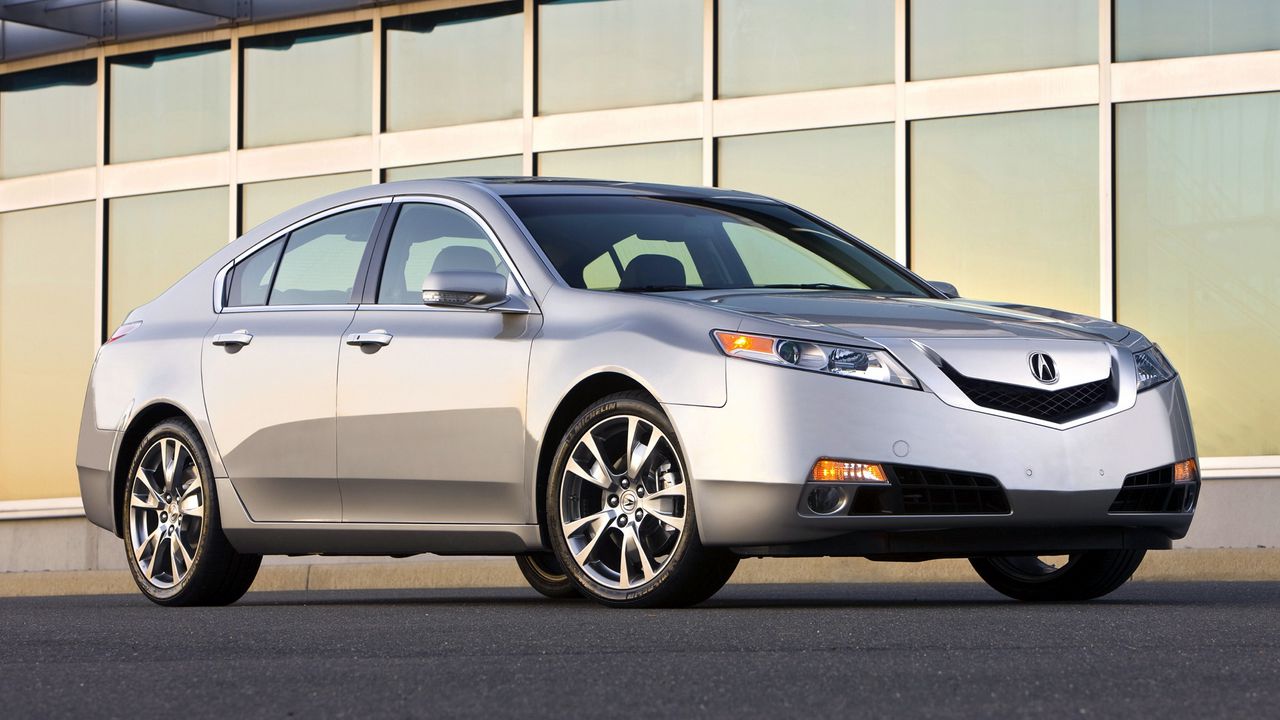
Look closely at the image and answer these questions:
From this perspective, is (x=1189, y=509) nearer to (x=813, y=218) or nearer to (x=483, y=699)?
(x=813, y=218)

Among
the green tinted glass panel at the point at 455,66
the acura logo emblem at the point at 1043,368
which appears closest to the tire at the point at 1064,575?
the acura logo emblem at the point at 1043,368

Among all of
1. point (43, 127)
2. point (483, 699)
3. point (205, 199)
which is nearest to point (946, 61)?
point (205, 199)

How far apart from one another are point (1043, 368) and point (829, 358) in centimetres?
75

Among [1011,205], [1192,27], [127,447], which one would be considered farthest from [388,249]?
[1192,27]

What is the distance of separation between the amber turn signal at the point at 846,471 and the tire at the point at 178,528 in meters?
2.82

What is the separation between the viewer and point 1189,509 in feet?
Answer: 23.6

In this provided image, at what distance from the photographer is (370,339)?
769cm

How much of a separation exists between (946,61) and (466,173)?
4.31 metres

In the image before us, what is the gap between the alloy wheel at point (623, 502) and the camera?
675 cm

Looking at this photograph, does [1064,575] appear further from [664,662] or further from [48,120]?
[48,120]

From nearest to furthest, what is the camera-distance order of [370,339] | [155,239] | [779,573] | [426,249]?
[370,339]
[426,249]
[779,573]
[155,239]

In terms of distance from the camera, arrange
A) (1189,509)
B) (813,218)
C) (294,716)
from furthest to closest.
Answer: (813,218), (1189,509), (294,716)

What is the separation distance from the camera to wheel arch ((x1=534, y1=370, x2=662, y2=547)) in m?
6.97

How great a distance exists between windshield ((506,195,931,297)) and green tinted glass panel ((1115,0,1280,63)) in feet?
26.6
